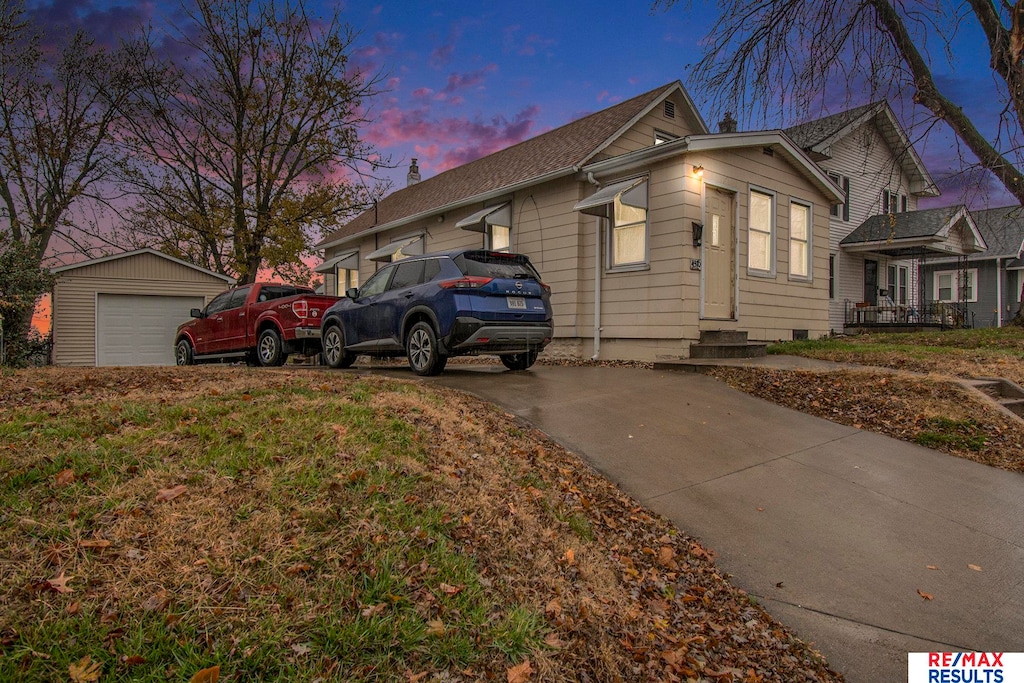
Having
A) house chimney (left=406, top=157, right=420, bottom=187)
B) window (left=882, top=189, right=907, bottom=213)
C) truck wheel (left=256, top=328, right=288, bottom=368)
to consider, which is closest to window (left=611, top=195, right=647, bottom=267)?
truck wheel (left=256, top=328, right=288, bottom=368)

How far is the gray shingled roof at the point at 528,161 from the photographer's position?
42.9 ft

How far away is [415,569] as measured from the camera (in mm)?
2803

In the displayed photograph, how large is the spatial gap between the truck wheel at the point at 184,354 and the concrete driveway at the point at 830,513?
33.5 feet

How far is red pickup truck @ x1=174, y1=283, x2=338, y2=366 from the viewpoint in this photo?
11.1 m

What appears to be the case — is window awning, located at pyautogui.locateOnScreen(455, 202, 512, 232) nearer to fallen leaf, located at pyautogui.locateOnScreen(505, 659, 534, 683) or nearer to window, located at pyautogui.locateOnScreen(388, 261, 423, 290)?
window, located at pyautogui.locateOnScreen(388, 261, 423, 290)

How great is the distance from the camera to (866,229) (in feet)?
68.5

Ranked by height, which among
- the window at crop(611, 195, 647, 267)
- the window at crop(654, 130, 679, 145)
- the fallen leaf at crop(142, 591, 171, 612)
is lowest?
the fallen leaf at crop(142, 591, 171, 612)

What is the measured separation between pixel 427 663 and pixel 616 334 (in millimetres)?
9907

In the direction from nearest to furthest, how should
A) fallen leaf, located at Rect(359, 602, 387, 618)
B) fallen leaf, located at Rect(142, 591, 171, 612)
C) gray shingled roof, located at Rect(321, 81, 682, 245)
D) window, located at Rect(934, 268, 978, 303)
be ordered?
fallen leaf, located at Rect(142, 591, 171, 612) < fallen leaf, located at Rect(359, 602, 387, 618) < gray shingled roof, located at Rect(321, 81, 682, 245) < window, located at Rect(934, 268, 978, 303)

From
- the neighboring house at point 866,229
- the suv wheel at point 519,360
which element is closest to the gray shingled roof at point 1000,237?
the neighboring house at point 866,229

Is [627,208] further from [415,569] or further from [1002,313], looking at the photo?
[1002,313]

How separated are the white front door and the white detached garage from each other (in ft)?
53.5

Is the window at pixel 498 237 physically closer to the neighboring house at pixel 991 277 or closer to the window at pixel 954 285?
the neighboring house at pixel 991 277

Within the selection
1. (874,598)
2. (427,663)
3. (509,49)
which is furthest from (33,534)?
(509,49)
